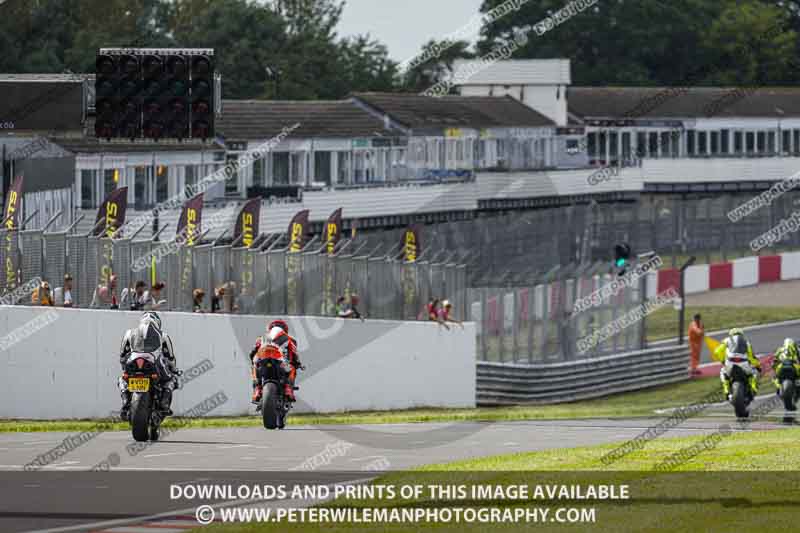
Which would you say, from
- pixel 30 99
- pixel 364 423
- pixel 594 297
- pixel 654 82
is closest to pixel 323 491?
pixel 364 423

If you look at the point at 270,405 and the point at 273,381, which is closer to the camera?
the point at 273,381

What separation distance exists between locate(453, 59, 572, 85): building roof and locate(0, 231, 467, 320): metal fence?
51531mm

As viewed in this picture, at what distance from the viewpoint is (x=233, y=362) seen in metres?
27.7

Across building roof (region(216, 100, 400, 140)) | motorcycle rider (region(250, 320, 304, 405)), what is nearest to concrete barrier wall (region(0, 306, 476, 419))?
motorcycle rider (region(250, 320, 304, 405))

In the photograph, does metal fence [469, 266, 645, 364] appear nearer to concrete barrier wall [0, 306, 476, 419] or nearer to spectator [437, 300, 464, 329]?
concrete barrier wall [0, 306, 476, 419]

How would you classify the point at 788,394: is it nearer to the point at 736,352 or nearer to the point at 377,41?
the point at 736,352

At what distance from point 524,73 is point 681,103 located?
8.58m

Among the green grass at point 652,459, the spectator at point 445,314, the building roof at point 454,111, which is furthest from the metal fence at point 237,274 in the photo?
the building roof at point 454,111

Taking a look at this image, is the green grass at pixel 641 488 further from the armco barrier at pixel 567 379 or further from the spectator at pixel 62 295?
the armco barrier at pixel 567 379

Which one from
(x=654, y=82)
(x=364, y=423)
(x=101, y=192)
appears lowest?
(x=364, y=423)

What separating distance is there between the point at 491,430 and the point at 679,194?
5939 cm

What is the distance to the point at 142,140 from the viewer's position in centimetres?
2752

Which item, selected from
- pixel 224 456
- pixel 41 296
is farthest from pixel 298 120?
pixel 224 456

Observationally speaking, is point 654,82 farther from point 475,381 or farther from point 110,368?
point 110,368
